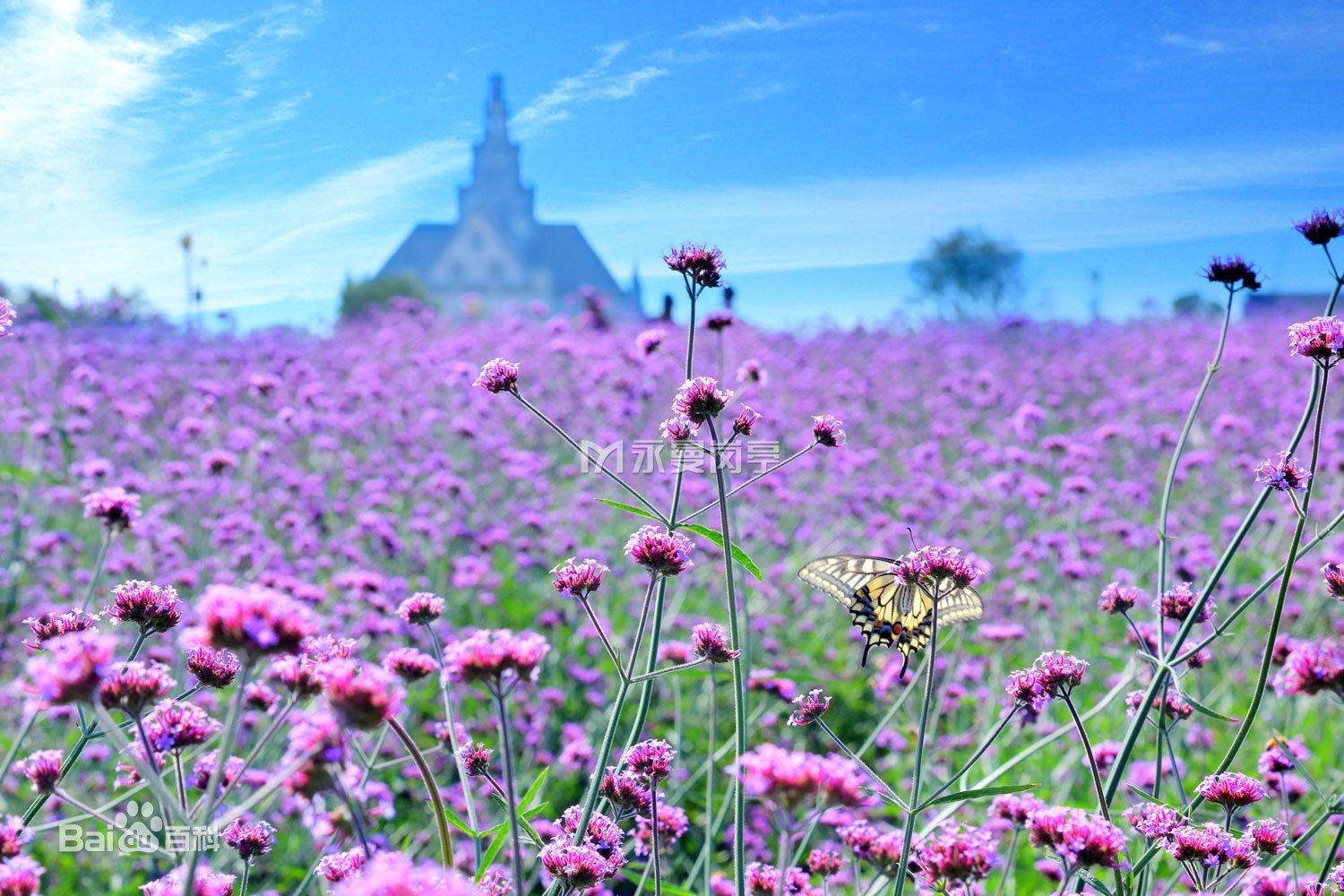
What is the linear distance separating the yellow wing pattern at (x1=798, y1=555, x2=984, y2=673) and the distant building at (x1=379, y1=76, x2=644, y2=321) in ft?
56.7

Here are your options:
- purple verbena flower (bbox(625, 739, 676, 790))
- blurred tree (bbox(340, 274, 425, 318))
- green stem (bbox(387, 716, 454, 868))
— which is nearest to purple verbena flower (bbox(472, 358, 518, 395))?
purple verbena flower (bbox(625, 739, 676, 790))

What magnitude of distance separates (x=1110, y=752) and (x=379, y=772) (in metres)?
2.03

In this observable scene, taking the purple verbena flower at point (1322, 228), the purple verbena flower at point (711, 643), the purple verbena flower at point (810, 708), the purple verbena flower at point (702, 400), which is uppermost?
the purple verbena flower at point (1322, 228)

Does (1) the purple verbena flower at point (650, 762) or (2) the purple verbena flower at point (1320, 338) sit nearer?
(1) the purple verbena flower at point (650, 762)

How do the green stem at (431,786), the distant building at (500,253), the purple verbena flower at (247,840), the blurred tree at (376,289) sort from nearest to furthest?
the green stem at (431,786) → the purple verbena flower at (247,840) → the blurred tree at (376,289) → the distant building at (500,253)

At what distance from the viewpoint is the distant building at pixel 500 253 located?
2142 cm

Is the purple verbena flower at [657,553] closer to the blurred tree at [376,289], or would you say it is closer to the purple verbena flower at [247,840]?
the purple verbena flower at [247,840]

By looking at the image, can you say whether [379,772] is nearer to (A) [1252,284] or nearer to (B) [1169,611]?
(B) [1169,611]

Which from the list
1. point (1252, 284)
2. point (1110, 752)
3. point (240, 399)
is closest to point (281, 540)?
point (240, 399)

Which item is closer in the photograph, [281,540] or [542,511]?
[281,540]

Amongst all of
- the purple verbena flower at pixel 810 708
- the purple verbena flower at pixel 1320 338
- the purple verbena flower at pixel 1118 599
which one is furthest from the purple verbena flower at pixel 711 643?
the purple verbena flower at pixel 1320 338

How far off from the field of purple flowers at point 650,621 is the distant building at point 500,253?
526 inches

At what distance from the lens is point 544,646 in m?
A: 0.91

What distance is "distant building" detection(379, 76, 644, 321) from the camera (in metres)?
21.4
